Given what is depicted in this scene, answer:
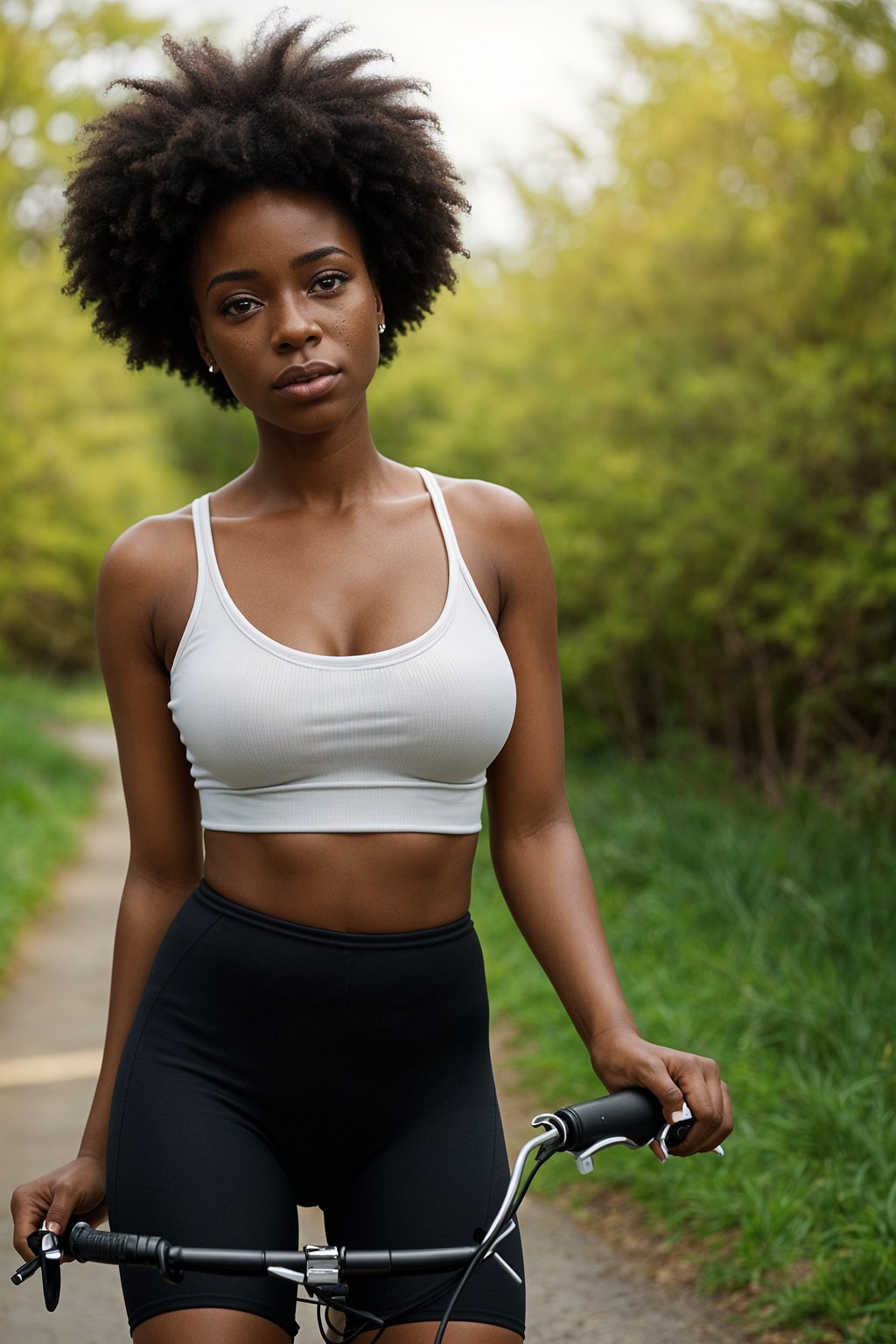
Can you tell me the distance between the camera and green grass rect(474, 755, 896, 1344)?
3783mm

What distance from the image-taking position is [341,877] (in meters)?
2.02

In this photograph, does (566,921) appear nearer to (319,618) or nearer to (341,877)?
(341,877)

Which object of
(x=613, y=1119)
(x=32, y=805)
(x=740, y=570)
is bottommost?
(x=32, y=805)

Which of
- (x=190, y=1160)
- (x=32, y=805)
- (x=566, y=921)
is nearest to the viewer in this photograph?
(x=190, y=1160)

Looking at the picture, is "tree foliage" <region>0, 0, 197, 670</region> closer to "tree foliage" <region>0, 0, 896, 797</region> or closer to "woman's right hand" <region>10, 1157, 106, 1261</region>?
"tree foliage" <region>0, 0, 896, 797</region>

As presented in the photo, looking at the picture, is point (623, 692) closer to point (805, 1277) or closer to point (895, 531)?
point (895, 531)

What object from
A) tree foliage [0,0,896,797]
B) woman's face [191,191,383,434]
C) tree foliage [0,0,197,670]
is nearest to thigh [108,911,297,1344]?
woman's face [191,191,383,434]

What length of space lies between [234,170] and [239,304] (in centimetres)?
19

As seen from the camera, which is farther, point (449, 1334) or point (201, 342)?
point (201, 342)

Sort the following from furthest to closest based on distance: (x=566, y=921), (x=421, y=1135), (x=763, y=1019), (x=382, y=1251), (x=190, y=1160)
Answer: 1. (x=763, y=1019)
2. (x=566, y=921)
3. (x=421, y=1135)
4. (x=190, y=1160)
5. (x=382, y=1251)

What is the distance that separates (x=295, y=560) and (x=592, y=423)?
736 centimetres

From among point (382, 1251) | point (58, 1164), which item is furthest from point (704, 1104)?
point (58, 1164)

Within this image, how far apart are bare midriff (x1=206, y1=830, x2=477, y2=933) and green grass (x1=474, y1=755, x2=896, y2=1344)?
1996 millimetres

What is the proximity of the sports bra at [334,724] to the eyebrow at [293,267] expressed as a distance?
1.50 ft
